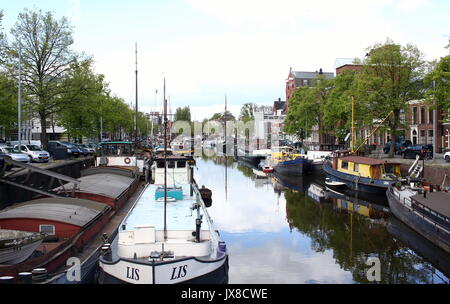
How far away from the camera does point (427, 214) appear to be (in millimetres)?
23500

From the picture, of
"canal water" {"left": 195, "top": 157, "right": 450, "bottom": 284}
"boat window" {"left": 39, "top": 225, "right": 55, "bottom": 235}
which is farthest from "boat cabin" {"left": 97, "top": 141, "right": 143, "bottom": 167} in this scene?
"boat window" {"left": 39, "top": 225, "right": 55, "bottom": 235}

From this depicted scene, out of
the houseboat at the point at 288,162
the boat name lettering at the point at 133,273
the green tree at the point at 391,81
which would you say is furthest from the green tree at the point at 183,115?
the boat name lettering at the point at 133,273

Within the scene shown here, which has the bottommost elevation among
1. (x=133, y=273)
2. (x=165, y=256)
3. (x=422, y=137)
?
(x=133, y=273)

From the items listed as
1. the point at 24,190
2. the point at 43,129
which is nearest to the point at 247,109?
the point at 43,129

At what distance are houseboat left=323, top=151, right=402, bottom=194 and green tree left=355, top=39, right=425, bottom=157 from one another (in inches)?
330

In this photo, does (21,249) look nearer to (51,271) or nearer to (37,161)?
(51,271)

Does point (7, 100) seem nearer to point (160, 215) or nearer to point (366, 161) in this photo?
point (160, 215)

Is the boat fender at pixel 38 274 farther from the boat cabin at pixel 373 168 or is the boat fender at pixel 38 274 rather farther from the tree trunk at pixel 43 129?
the tree trunk at pixel 43 129

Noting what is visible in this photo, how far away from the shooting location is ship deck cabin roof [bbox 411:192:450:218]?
22.3 metres

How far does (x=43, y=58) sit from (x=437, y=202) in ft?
128

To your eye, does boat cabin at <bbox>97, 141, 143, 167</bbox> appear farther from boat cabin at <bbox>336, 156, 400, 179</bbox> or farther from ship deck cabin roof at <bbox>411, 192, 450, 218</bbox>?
ship deck cabin roof at <bbox>411, 192, 450, 218</bbox>

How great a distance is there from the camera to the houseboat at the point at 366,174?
39.4 metres

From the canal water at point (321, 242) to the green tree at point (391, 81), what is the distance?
13.5 m
